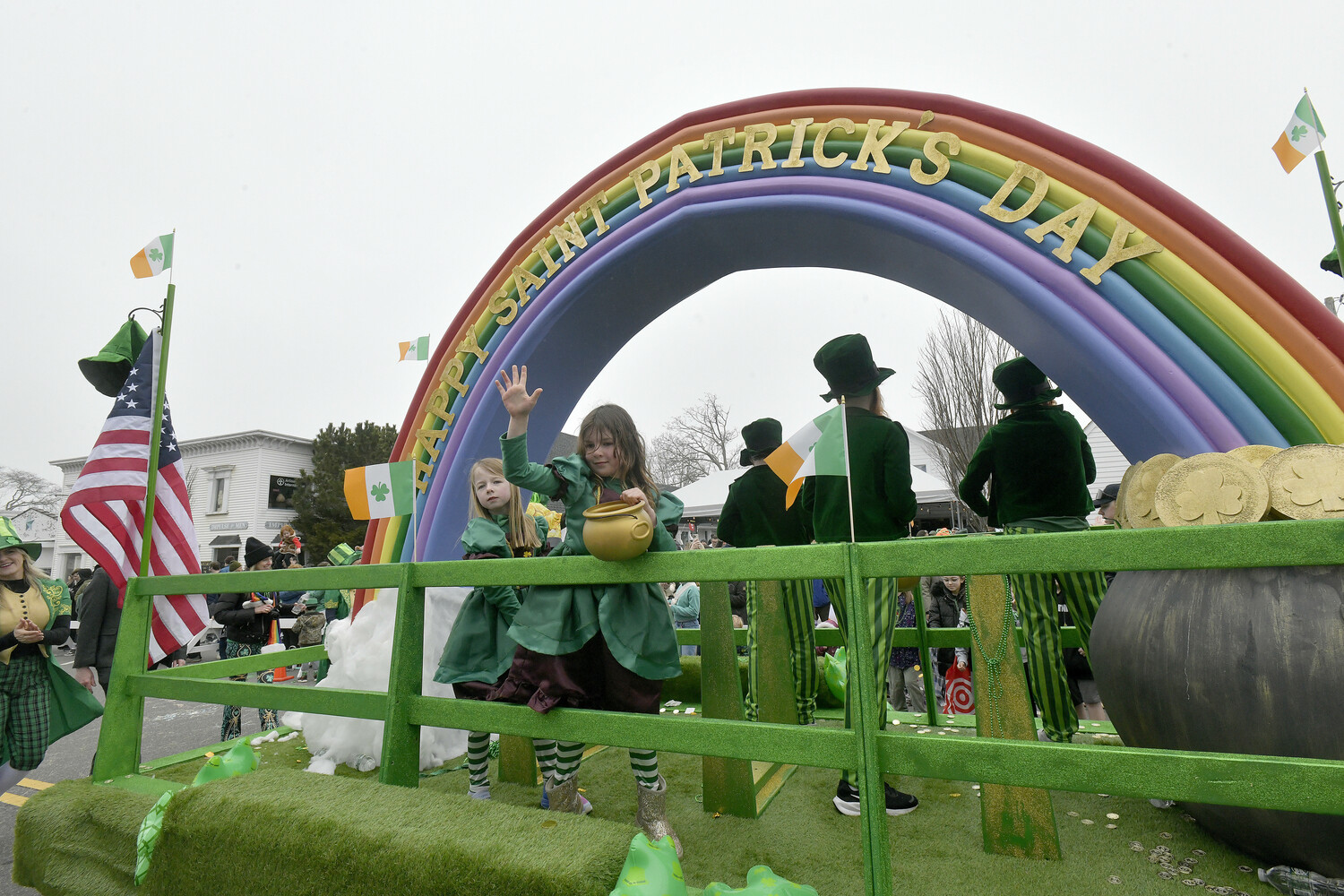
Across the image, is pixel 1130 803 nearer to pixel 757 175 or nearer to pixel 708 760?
pixel 708 760

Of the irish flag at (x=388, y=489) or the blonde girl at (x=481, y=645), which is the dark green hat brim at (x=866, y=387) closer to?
the blonde girl at (x=481, y=645)

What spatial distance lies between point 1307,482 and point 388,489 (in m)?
3.40

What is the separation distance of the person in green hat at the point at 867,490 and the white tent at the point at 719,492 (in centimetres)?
1002

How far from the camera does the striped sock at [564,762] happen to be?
2.47m

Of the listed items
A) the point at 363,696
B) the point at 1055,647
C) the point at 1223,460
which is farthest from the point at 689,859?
the point at 1223,460

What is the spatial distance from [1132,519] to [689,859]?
6.06 ft

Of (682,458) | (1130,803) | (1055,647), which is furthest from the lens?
(682,458)

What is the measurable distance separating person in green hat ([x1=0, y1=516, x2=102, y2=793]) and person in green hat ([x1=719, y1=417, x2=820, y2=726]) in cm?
361

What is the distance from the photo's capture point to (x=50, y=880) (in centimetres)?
228

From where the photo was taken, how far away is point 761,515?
3859 mm

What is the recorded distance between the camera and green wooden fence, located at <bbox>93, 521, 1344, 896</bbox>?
1272 millimetres

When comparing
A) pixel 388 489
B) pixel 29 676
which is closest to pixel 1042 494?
pixel 388 489

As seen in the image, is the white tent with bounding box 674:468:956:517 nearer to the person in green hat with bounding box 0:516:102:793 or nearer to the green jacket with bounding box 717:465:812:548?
the green jacket with bounding box 717:465:812:548

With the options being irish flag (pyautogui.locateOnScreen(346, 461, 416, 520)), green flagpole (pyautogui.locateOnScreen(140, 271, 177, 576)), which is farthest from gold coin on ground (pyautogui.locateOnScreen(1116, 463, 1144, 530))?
green flagpole (pyautogui.locateOnScreen(140, 271, 177, 576))
